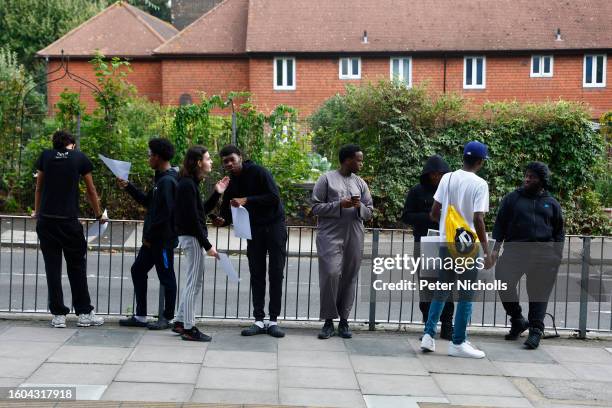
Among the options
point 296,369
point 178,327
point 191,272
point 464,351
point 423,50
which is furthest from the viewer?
point 423,50

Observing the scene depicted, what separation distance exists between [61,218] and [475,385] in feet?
13.1

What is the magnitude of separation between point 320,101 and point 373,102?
22.8 m

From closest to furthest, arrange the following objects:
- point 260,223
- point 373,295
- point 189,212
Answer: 1. point 189,212
2. point 260,223
3. point 373,295

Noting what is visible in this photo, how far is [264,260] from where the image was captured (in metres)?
8.59

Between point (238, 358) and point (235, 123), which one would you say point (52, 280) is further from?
point (235, 123)

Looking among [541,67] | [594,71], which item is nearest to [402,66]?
[541,67]

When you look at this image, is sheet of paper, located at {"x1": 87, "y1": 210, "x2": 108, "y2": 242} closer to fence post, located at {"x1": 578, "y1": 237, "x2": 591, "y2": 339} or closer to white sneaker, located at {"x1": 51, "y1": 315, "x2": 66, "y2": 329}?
white sneaker, located at {"x1": 51, "y1": 315, "x2": 66, "y2": 329}

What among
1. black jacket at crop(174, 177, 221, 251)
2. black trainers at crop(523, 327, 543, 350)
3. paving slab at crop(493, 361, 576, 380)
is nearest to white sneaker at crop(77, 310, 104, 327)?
black jacket at crop(174, 177, 221, 251)

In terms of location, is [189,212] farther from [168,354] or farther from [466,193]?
[466,193]

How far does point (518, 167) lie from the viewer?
20.0 meters

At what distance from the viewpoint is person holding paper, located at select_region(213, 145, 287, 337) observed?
27.8 ft

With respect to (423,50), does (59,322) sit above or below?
below

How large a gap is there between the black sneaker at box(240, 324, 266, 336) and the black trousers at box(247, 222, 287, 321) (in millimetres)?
89

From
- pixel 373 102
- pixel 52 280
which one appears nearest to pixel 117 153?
pixel 373 102
